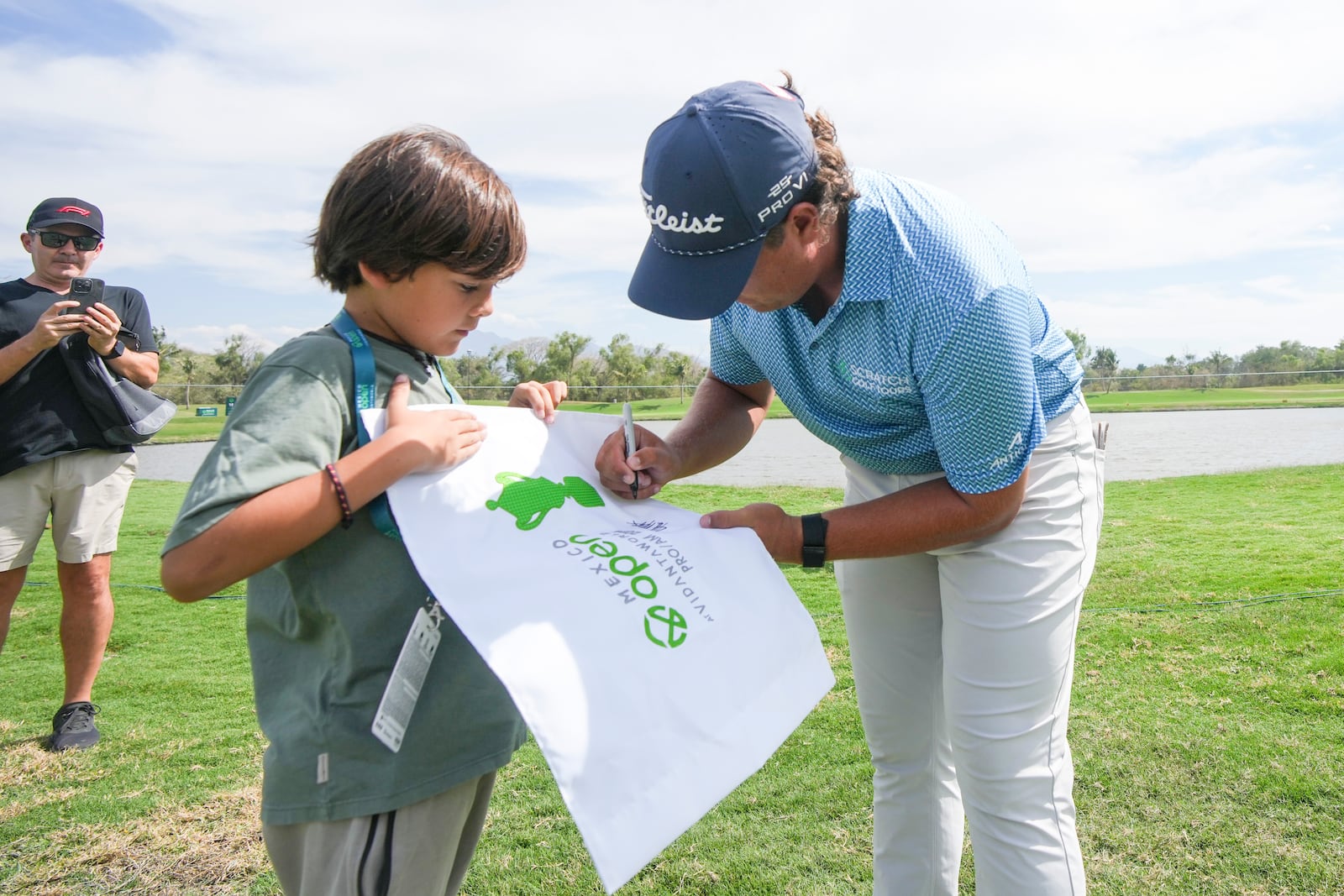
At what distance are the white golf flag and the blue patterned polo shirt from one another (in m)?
0.39

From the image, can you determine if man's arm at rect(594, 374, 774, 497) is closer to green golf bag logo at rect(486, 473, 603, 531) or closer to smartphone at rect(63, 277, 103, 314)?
green golf bag logo at rect(486, 473, 603, 531)

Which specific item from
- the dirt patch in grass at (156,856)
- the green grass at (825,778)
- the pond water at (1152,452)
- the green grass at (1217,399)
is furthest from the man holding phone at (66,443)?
the green grass at (1217,399)

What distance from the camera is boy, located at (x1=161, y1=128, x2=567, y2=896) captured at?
1.24 metres

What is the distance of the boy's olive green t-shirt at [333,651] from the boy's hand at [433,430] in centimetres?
7

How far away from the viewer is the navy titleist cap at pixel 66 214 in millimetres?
3773

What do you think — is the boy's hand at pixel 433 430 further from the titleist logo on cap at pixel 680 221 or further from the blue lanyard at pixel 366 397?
the titleist logo on cap at pixel 680 221

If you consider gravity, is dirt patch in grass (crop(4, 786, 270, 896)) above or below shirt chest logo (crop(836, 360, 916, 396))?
below

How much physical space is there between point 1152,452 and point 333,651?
51.6 ft

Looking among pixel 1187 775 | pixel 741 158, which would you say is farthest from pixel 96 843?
pixel 1187 775

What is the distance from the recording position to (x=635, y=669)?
1308 mm

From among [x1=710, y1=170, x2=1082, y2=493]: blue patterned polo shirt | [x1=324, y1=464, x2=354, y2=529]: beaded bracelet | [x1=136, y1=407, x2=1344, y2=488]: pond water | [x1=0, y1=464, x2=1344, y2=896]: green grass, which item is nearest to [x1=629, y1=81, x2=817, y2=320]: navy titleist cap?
[x1=710, y1=170, x2=1082, y2=493]: blue patterned polo shirt

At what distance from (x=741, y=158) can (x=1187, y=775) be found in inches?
101

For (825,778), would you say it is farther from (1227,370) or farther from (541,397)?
(1227,370)

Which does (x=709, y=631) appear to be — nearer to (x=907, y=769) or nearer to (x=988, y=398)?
(x=988, y=398)
